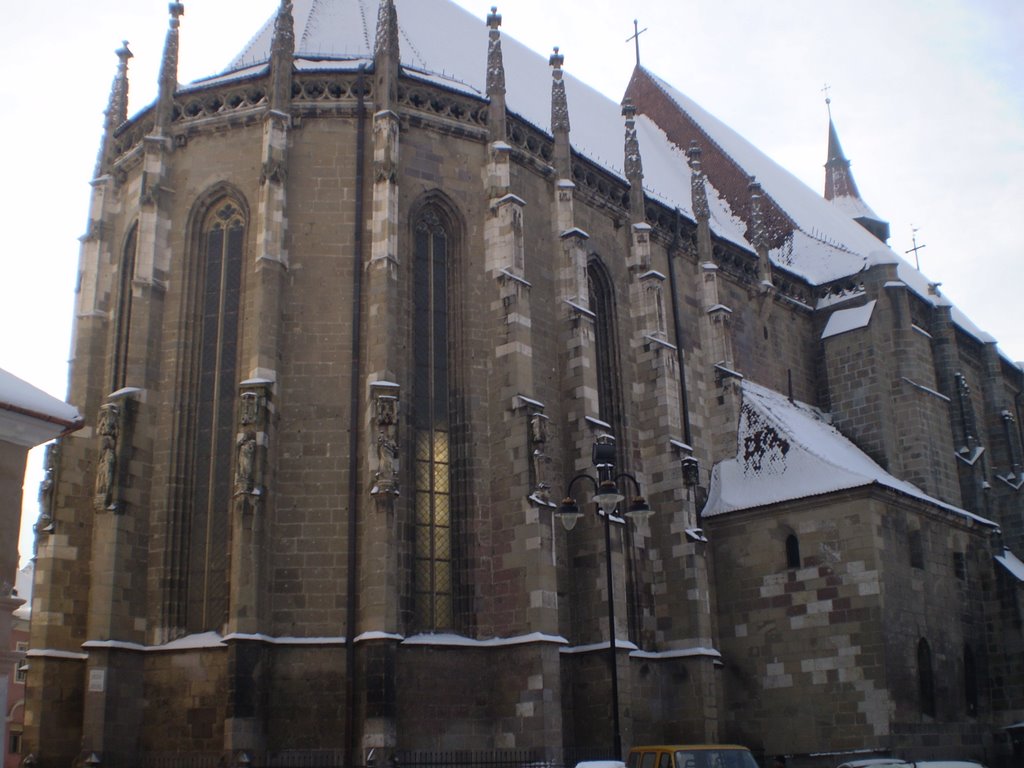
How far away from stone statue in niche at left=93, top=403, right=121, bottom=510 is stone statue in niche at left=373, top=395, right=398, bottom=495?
4980 mm

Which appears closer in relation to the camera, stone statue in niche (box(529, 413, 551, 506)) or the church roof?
stone statue in niche (box(529, 413, 551, 506))

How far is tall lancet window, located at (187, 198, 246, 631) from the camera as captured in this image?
21.4 metres

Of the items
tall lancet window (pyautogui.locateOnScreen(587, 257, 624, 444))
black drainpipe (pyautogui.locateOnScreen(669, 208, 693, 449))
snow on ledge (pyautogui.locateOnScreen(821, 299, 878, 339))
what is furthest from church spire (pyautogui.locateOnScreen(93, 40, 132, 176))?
snow on ledge (pyautogui.locateOnScreen(821, 299, 878, 339))

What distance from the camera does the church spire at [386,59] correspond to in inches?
923

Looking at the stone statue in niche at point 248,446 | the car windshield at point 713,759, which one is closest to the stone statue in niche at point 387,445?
the stone statue in niche at point 248,446

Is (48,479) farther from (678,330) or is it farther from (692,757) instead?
(678,330)

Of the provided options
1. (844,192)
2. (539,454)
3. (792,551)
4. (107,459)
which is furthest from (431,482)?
(844,192)

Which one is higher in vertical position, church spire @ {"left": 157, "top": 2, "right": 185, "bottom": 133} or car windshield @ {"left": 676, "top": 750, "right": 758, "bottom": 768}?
church spire @ {"left": 157, "top": 2, "right": 185, "bottom": 133}

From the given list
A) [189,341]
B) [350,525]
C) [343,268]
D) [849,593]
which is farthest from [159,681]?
[849,593]

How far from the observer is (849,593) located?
25.0m

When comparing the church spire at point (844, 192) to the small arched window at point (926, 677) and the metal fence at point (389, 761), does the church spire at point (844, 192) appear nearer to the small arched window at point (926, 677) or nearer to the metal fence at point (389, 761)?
the small arched window at point (926, 677)

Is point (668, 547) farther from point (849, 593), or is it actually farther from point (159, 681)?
point (159, 681)

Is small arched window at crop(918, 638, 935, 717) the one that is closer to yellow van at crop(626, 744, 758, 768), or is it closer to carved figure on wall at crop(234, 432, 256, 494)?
yellow van at crop(626, 744, 758, 768)

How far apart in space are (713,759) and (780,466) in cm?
1176
